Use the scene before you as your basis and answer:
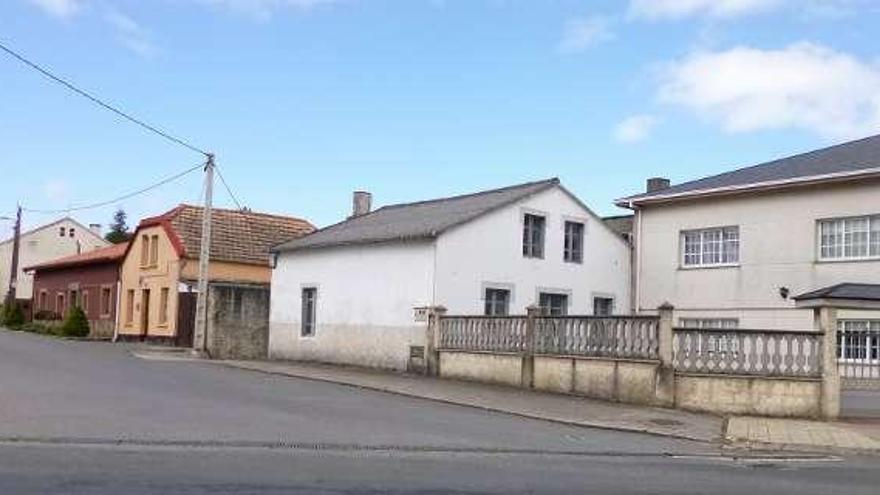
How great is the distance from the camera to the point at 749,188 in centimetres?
2894

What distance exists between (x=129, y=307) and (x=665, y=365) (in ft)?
104

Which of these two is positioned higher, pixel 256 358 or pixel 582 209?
pixel 582 209

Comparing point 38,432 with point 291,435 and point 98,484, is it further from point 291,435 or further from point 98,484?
point 98,484

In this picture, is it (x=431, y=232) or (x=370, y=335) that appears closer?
(x=431, y=232)

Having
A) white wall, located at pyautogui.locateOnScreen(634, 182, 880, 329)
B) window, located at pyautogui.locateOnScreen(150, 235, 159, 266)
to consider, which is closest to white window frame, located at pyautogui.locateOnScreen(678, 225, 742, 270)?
white wall, located at pyautogui.locateOnScreen(634, 182, 880, 329)

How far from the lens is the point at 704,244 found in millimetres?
31047

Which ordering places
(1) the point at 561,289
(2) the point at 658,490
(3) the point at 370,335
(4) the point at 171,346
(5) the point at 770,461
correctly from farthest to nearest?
(4) the point at 171,346 → (1) the point at 561,289 → (3) the point at 370,335 → (5) the point at 770,461 → (2) the point at 658,490

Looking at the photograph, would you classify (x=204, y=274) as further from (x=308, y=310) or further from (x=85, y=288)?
(x=85, y=288)

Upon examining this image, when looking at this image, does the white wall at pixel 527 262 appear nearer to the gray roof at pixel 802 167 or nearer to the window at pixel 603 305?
the window at pixel 603 305

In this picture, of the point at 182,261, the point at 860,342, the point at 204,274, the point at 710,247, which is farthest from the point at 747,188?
the point at 182,261

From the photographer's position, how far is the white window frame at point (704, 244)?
29922 mm

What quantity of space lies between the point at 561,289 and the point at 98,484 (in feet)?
74.8

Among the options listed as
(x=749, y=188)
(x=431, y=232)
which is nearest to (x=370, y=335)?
(x=431, y=232)


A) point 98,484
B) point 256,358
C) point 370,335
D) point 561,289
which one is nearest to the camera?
point 98,484
